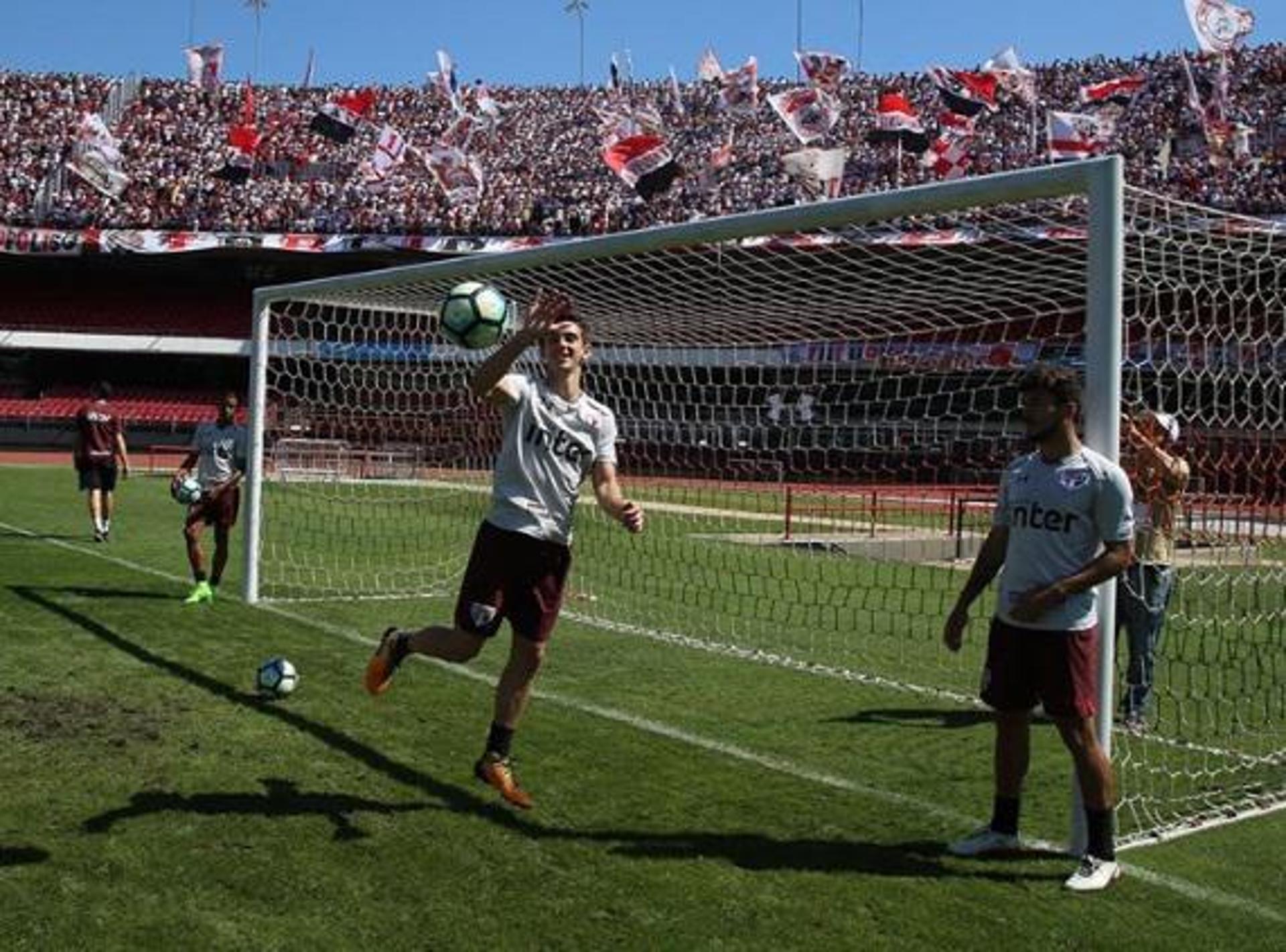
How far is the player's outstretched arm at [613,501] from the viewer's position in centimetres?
594

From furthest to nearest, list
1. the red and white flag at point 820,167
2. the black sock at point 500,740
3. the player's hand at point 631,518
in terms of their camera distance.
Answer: the red and white flag at point 820,167
the black sock at point 500,740
the player's hand at point 631,518

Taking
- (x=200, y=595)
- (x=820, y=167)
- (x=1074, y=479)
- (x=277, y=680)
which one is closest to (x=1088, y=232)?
(x=1074, y=479)

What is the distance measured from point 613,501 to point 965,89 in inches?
1426

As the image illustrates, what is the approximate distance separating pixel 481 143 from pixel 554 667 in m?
46.5

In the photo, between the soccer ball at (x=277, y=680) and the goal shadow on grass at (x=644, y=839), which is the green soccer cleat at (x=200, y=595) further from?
the goal shadow on grass at (x=644, y=839)

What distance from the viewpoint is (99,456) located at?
57.7 ft

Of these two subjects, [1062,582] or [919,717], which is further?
[919,717]

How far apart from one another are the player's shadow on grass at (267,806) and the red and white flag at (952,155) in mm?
33544

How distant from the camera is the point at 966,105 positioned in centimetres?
3841

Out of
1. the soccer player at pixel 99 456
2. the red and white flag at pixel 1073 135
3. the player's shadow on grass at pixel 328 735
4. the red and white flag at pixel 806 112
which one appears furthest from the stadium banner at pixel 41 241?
the player's shadow on grass at pixel 328 735

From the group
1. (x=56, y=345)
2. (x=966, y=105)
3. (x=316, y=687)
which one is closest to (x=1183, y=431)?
(x=316, y=687)

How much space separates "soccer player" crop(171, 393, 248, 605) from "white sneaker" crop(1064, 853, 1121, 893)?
8.68m

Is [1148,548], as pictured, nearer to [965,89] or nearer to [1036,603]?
[1036,603]

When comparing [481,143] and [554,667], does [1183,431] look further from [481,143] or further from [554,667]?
[481,143]
